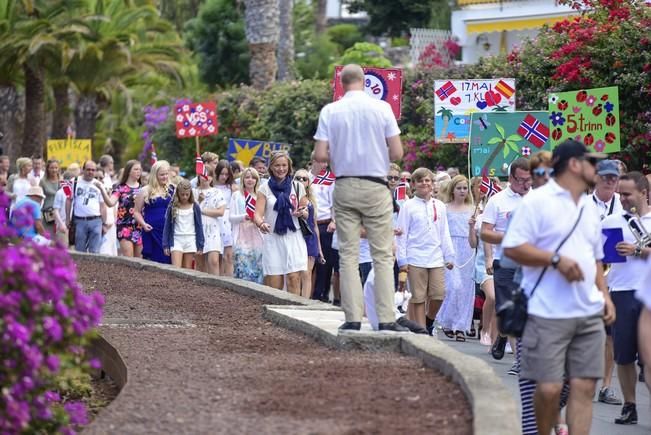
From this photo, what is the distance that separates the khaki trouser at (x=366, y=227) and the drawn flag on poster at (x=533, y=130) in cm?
724

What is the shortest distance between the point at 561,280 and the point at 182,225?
1176 cm

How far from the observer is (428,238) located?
594 inches

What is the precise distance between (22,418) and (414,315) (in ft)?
27.3

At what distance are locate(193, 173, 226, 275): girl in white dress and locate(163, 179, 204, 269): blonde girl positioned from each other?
0.37 metres

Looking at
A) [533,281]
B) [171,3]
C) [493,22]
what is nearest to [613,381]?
[533,281]

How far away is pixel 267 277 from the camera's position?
16891 millimetres

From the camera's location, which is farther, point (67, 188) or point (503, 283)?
point (67, 188)

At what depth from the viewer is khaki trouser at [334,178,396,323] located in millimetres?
10477

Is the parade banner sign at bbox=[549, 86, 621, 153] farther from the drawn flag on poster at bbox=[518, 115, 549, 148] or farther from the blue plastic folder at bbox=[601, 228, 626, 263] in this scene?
the blue plastic folder at bbox=[601, 228, 626, 263]

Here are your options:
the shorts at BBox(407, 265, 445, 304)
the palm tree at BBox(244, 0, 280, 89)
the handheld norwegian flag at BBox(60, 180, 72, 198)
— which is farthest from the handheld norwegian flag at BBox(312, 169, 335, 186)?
the palm tree at BBox(244, 0, 280, 89)

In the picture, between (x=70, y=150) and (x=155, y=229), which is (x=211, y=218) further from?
(x=70, y=150)

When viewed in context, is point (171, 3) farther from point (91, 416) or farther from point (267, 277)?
point (91, 416)

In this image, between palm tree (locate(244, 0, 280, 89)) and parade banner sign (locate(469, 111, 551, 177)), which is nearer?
parade banner sign (locate(469, 111, 551, 177))

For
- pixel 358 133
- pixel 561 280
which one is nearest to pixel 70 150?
pixel 358 133
